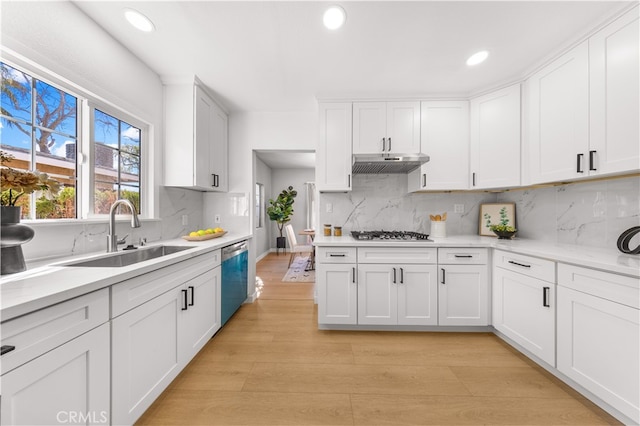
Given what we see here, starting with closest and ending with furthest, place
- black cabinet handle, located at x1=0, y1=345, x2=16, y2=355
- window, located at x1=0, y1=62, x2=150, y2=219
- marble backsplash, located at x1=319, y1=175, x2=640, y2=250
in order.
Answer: black cabinet handle, located at x1=0, y1=345, x2=16, y2=355, window, located at x1=0, y1=62, x2=150, y2=219, marble backsplash, located at x1=319, y1=175, x2=640, y2=250

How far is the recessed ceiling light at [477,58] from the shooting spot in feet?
6.38

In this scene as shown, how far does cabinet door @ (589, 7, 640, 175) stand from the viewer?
145 centimetres

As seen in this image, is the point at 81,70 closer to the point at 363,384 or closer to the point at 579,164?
the point at 363,384

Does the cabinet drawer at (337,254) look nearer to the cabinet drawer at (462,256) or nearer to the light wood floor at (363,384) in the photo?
the light wood floor at (363,384)

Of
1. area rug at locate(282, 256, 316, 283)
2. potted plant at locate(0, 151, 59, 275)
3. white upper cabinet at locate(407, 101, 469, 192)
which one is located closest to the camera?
potted plant at locate(0, 151, 59, 275)

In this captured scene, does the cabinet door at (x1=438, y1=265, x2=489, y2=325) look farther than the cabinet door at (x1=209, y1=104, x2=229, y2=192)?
No

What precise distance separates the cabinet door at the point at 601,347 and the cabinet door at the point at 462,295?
0.65 m

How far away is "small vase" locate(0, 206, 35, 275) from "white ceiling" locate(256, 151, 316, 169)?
4.37 metres

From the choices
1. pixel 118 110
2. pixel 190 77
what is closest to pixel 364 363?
pixel 118 110

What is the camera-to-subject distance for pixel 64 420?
3.01ft

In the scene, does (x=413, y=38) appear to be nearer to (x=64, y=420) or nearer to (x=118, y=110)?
(x=118, y=110)

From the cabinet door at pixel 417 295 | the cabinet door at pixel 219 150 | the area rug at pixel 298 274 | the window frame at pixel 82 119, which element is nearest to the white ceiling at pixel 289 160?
the cabinet door at pixel 219 150

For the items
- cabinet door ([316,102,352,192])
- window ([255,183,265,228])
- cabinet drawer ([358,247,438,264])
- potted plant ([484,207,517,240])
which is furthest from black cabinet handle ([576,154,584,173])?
window ([255,183,265,228])

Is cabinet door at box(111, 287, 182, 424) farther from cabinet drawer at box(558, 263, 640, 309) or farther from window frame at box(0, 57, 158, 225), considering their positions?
cabinet drawer at box(558, 263, 640, 309)
